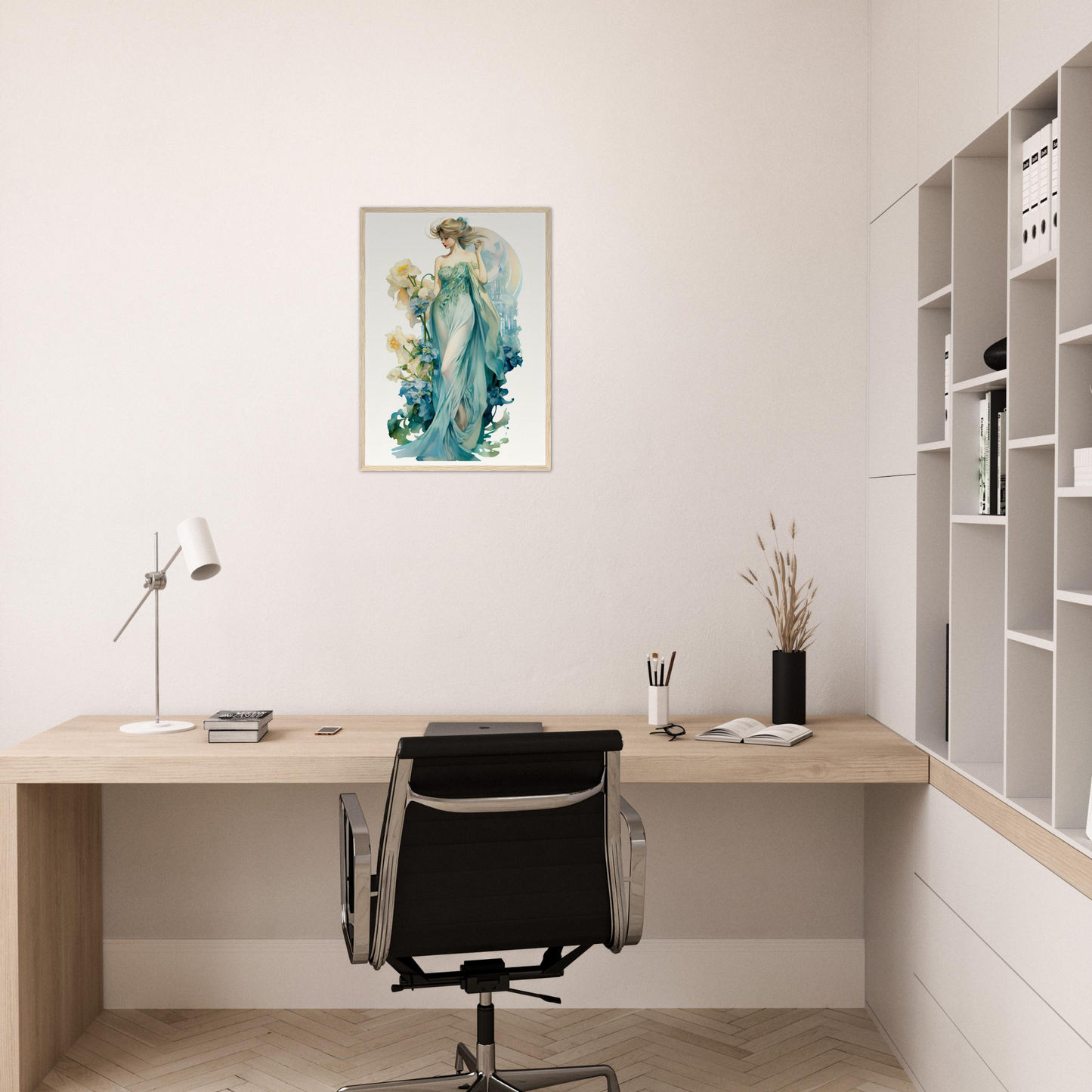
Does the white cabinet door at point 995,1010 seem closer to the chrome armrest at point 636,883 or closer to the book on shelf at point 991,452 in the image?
the chrome armrest at point 636,883

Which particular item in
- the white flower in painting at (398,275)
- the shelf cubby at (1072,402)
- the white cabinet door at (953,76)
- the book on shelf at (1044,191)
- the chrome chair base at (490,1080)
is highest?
the white cabinet door at (953,76)

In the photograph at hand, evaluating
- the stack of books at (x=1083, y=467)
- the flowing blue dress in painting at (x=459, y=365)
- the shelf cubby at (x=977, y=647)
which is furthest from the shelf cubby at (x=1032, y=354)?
the flowing blue dress in painting at (x=459, y=365)

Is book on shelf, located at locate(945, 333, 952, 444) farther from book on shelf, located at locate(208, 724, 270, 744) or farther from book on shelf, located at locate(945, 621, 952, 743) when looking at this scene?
book on shelf, located at locate(208, 724, 270, 744)

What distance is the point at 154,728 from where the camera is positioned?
269 cm

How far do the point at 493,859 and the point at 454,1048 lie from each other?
1.01 meters

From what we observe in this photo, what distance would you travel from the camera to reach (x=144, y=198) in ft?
9.64

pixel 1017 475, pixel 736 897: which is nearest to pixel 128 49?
pixel 1017 475

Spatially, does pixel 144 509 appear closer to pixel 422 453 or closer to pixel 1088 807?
pixel 422 453

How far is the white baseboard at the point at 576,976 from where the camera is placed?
293 cm

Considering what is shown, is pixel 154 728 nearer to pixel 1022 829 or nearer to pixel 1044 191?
pixel 1022 829

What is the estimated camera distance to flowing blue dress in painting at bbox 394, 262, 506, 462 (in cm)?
295

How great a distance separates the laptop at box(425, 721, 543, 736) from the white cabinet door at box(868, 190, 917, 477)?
1194 mm

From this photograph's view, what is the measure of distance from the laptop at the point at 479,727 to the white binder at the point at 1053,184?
1627mm

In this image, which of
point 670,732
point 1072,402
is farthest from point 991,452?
point 670,732
